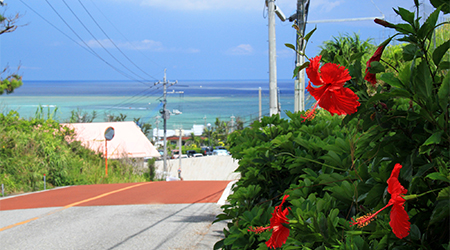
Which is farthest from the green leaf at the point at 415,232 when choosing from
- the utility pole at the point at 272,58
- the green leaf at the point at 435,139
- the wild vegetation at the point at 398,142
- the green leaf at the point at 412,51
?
the utility pole at the point at 272,58

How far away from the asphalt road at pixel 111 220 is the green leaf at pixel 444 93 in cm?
599

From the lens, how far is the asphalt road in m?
6.94

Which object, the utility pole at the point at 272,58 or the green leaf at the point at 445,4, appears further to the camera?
the utility pole at the point at 272,58

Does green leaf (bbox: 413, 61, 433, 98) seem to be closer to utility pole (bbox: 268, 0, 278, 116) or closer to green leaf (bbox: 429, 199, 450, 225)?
green leaf (bbox: 429, 199, 450, 225)

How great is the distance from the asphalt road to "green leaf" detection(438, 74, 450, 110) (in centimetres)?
599

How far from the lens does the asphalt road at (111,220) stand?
22.8 ft

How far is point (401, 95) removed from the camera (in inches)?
39.6

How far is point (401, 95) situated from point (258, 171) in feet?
6.86

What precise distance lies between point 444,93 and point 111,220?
28.1 ft

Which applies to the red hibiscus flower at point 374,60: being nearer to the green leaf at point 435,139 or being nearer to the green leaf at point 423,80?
the green leaf at point 423,80

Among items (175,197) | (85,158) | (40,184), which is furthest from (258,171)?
(85,158)

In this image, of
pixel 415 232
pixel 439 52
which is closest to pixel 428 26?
pixel 439 52

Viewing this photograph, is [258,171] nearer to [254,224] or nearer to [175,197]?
[254,224]

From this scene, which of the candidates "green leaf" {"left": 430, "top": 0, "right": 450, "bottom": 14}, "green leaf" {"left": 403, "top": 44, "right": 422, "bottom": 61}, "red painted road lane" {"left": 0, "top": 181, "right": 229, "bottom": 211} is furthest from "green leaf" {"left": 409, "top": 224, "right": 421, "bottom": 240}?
"red painted road lane" {"left": 0, "top": 181, "right": 229, "bottom": 211}
